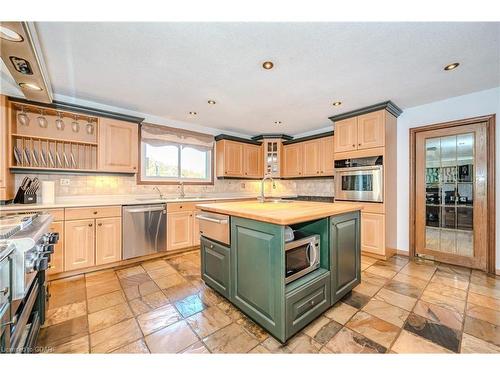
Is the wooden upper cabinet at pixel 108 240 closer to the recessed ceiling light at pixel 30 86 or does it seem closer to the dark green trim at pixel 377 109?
the recessed ceiling light at pixel 30 86

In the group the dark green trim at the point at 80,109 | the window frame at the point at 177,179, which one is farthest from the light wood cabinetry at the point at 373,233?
the dark green trim at the point at 80,109

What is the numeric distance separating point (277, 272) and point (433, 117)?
11.3ft

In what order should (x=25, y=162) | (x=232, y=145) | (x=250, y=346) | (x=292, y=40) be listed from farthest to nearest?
(x=232, y=145) < (x=25, y=162) < (x=292, y=40) < (x=250, y=346)

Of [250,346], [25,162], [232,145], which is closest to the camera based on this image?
[250,346]

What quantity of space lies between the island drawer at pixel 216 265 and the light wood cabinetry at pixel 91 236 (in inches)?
56.9

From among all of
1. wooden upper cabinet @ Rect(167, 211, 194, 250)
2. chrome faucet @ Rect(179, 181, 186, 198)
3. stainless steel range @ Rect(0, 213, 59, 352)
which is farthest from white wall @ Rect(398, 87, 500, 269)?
stainless steel range @ Rect(0, 213, 59, 352)

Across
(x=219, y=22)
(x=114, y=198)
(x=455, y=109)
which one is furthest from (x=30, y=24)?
(x=455, y=109)

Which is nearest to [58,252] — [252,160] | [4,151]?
[4,151]

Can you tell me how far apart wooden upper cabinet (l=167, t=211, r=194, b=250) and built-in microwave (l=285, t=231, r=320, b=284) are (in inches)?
86.9

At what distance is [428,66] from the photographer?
2.11 m

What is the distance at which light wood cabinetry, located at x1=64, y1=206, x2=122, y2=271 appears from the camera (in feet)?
8.04

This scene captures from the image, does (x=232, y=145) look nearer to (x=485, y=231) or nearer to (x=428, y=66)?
(x=428, y=66)

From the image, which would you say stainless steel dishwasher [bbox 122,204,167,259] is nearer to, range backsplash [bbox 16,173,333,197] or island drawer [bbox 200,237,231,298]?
range backsplash [bbox 16,173,333,197]

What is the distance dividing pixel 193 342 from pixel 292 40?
2.51m
